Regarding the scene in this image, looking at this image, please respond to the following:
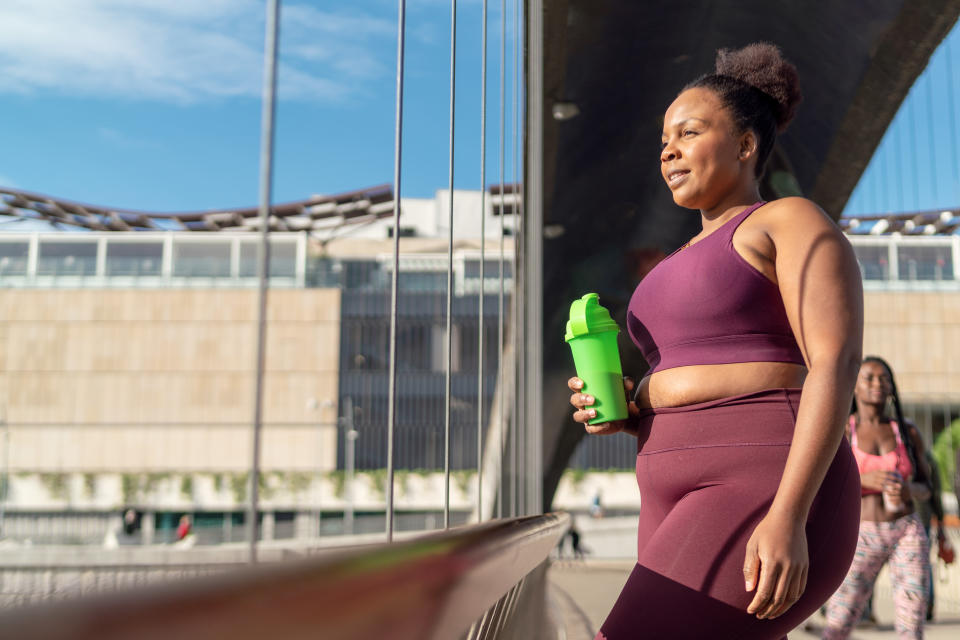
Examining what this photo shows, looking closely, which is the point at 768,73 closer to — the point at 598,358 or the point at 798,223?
the point at 798,223

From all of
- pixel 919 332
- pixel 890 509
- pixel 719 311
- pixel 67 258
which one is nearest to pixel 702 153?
pixel 719 311

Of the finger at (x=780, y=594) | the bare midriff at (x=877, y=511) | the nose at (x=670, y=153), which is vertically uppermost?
the nose at (x=670, y=153)

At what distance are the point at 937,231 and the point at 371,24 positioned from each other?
4465cm

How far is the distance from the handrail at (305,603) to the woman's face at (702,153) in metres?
0.91

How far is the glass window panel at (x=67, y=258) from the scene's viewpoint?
4653cm

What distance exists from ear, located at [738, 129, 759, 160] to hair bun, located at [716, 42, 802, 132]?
0.10 meters

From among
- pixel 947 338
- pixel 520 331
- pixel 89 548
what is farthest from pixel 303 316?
pixel 520 331

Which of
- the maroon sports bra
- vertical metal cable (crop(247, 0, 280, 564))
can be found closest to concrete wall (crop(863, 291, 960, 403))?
the maroon sports bra

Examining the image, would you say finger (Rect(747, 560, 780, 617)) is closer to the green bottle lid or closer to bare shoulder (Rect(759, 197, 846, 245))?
bare shoulder (Rect(759, 197, 846, 245))

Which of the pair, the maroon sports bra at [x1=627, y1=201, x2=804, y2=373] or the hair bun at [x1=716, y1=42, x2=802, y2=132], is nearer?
the maroon sports bra at [x1=627, y1=201, x2=804, y2=373]

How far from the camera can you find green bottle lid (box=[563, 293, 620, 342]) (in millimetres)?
1688

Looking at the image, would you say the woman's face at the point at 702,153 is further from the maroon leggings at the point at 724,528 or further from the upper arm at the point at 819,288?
the maroon leggings at the point at 724,528

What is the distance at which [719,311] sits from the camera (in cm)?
141

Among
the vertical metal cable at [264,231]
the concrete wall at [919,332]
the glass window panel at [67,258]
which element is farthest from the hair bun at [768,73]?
the glass window panel at [67,258]
